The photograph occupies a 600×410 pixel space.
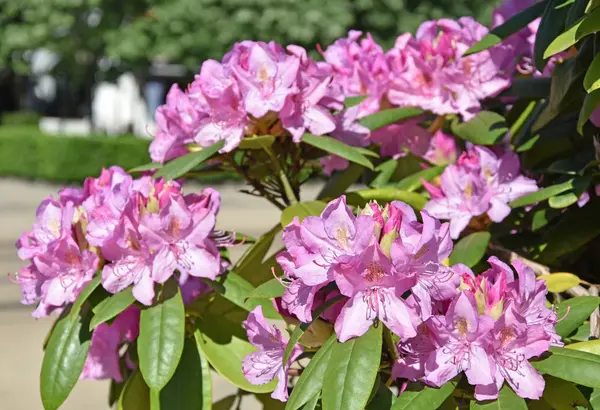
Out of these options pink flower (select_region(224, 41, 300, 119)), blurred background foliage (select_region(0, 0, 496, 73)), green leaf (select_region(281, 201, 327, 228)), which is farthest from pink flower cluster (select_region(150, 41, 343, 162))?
blurred background foliage (select_region(0, 0, 496, 73))

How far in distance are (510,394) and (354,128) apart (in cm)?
62

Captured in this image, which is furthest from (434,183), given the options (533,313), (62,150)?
(62,150)

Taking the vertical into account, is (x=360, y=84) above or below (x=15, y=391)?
above

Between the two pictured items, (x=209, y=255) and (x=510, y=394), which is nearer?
(x=510, y=394)

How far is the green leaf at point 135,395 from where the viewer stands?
1.30 metres

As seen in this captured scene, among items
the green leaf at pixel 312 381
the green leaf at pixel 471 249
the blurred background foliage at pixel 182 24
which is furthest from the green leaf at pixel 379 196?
the blurred background foliage at pixel 182 24

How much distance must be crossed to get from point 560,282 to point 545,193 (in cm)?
14

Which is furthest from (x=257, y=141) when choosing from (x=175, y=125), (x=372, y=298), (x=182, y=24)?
(x=182, y=24)

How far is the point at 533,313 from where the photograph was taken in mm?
996

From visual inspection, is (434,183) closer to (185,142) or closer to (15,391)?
(185,142)

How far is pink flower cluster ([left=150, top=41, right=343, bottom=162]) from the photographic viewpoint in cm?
132

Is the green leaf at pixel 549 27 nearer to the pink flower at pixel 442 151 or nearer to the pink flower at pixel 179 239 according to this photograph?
the pink flower at pixel 442 151

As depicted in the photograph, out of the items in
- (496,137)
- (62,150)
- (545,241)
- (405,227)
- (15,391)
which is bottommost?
(62,150)

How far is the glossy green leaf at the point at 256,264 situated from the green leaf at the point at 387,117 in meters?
0.26
